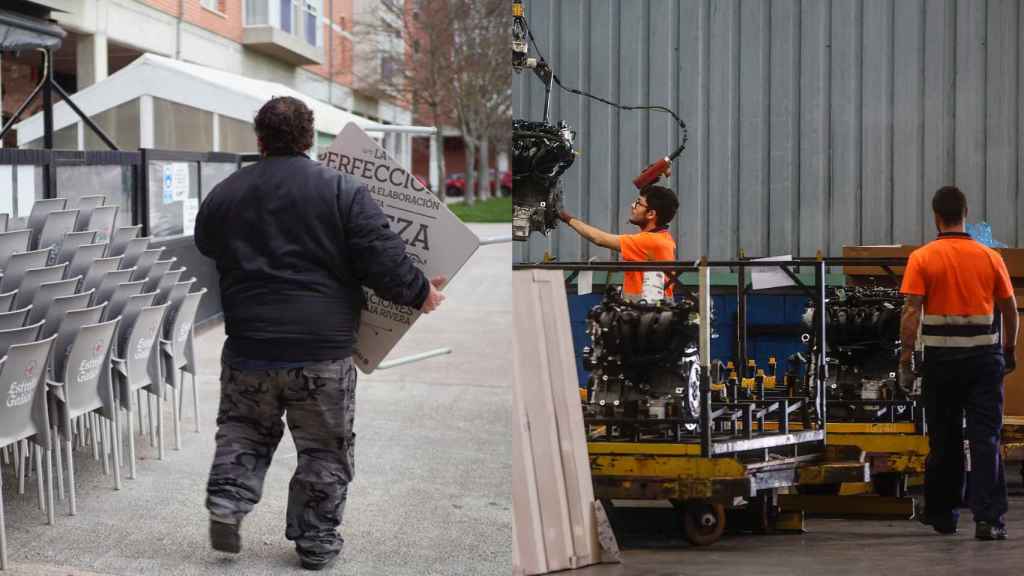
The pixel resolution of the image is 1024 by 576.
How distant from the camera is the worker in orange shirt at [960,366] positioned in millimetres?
4328

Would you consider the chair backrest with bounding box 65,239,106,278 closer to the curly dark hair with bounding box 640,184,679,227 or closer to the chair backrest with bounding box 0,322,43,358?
the chair backrest with bounding box 0,322,43,358

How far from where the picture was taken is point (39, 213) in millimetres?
5973

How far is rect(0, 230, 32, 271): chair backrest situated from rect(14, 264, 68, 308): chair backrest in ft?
0.71

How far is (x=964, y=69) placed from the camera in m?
4.02

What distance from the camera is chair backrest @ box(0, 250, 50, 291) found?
503 centimetres

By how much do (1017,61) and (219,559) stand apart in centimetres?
298

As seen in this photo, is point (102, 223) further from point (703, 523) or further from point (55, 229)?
point (703, 523)

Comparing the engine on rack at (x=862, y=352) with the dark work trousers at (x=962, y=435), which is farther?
the engine on rack at (x=862, y=352)

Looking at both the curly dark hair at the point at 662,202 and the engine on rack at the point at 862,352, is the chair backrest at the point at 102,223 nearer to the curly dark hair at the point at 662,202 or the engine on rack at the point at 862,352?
the curly dark hair at the point at 662,202

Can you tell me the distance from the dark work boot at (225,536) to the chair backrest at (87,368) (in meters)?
1.03

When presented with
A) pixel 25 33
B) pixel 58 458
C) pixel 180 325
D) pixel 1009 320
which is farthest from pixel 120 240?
pixel 1009 320

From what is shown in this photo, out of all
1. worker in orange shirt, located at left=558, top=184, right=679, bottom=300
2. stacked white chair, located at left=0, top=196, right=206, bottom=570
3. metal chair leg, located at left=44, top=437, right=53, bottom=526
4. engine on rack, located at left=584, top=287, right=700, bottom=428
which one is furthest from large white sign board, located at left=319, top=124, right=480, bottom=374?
metal chair leg, located at left=44, top=437, right=53, bottom=526

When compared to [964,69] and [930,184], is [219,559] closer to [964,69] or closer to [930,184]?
[930,184]

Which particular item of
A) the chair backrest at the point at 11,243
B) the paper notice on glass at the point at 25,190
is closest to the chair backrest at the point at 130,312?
the chair backrest at the point at 11,243
